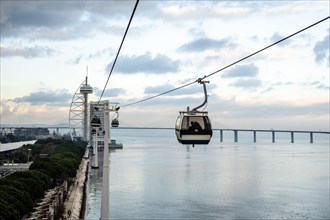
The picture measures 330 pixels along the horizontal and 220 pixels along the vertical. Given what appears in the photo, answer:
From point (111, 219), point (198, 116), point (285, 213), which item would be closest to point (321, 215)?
point (285, 213)

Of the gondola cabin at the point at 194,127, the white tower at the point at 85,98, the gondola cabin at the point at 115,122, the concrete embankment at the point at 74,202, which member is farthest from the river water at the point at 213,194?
the white tower at the point at 85,98

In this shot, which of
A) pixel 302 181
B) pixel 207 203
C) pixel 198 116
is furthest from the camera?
pixel 302 181

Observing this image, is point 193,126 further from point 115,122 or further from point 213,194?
point 213,194

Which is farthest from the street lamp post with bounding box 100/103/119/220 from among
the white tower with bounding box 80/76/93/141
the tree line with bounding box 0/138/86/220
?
the white tower with bounding box 80/76/93/141

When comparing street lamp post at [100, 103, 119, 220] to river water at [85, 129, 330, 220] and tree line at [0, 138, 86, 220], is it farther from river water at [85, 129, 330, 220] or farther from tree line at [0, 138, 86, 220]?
river water at [85, 129, 330, 220]

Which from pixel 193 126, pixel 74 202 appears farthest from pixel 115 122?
pixel 74 202

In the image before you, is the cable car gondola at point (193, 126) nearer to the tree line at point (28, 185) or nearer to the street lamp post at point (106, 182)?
the street lamp post at point (106, 182)

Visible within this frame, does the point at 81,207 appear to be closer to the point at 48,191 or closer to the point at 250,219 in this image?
the point at 48,191

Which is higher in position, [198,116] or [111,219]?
[198,116]
